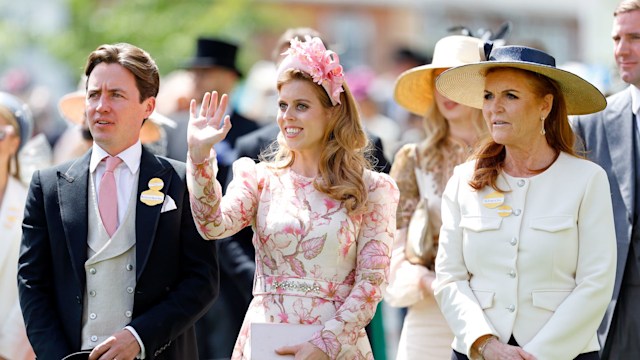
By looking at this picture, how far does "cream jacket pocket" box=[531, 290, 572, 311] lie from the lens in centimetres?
495

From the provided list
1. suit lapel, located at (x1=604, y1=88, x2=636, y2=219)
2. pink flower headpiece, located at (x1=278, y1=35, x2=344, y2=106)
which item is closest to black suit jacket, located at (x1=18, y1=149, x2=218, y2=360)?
pink flower headpiece, located at (x1=278, y1=35, x2=344, y2=106)

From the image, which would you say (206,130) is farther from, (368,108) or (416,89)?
(368,108)

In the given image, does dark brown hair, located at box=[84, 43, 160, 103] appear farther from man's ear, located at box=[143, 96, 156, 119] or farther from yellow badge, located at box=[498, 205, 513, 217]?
yellow badge, located at box=[498, 205, 513, 217]

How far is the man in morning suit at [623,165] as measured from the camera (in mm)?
5859

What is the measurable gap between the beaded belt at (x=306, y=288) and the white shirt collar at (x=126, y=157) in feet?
2.63

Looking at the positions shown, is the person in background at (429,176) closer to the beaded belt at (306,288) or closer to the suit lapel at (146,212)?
the beaded belt at (306,288)

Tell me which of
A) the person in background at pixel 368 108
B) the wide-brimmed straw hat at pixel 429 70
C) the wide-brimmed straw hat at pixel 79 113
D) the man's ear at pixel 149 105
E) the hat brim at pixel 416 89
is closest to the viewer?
the man's ear at pixel 149 105

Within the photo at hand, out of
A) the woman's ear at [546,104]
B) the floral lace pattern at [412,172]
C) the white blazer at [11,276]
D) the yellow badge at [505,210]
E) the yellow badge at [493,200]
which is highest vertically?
the woman's ear at [546,104]

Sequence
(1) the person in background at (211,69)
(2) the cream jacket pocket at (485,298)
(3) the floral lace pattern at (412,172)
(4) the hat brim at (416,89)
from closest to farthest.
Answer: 1. (2) the cream jacket pocket at (485,298)
2. (3) the floral lace pattern at (412,172)
3. (4) the hat brim at (416,89)
4. (1) the person in background at (211,69)

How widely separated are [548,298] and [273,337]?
46.9 inches

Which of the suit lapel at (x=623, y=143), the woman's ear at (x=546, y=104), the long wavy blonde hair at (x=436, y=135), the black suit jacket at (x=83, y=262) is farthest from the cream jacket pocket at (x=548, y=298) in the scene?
the long wavy blonde hair at (x=436, y=135)

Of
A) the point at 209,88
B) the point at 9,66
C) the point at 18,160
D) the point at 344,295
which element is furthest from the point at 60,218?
the point at 9,66

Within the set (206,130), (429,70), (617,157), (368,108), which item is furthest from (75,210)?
(368,108)

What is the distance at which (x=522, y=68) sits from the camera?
5.18m
